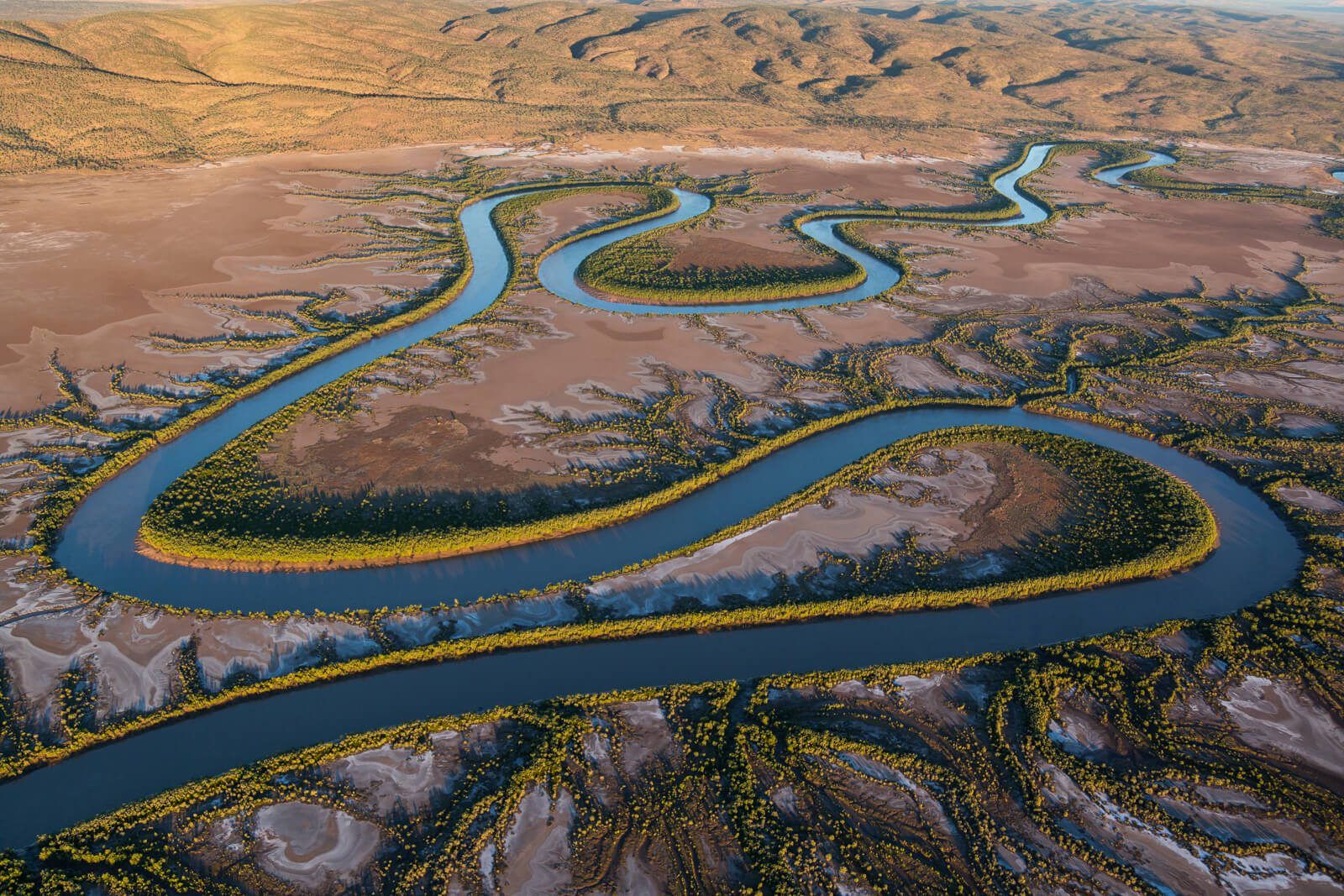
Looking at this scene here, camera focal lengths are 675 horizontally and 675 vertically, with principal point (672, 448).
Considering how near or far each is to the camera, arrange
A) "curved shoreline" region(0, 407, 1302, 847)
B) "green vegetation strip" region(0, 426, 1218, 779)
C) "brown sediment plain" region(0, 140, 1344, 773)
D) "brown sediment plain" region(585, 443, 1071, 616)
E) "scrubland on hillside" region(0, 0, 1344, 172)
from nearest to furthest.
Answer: "curved shoreline" region(0, 407, 1302, 847) → "green vegetation strip" region(0, 426, 1218, 779) → "brown sediment plain" region(0, 140, 1344, 773) → "brown sediment plain" region(585, 443, 1071, 616) → "scrubland on hillside" region(0, 0, 1344, 172)

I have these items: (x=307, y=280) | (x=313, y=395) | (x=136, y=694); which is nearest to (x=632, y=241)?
(x=307, y=280)

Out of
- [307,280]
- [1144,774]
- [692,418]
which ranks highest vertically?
[307,280]

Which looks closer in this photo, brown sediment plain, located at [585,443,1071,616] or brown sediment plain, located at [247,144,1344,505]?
brown sediment plain, located at [585,443,1071,616]

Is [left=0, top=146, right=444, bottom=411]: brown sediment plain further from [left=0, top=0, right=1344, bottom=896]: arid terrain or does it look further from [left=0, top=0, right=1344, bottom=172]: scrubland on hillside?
[left=0, top=0, right=1344, bottom=172]: scrubland on hillside

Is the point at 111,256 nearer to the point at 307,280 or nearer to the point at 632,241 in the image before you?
the point at 307,280

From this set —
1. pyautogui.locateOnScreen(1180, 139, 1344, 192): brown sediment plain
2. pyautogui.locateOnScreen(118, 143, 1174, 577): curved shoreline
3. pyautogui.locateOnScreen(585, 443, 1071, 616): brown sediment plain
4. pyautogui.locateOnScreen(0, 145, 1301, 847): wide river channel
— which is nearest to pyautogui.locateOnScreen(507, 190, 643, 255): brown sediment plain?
pyautogui.locateOnScreen(118, 143, 1174, 577): curved shoreline

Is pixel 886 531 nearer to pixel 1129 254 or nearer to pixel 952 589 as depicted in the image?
pixel 952 589
